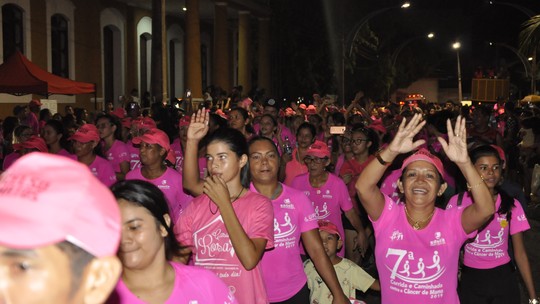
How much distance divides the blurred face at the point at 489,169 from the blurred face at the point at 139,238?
10.8 ft

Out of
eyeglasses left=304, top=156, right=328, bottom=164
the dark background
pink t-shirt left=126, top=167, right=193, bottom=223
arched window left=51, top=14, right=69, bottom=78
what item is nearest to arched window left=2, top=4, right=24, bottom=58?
arched window left=51, top=14, right=69, bottom=78

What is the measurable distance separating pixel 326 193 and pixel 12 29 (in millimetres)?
18634

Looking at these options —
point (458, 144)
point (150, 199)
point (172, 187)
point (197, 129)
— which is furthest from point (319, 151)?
point (150, 199)

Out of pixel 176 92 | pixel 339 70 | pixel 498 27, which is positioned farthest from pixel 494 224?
pixel 498 27

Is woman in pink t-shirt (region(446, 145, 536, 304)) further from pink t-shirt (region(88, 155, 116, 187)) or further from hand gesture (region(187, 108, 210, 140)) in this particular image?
pink t-shirt (region(88, 155, 116, 187))

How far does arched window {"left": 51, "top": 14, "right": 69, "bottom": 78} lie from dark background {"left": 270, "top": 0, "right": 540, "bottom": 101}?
10.5 metres

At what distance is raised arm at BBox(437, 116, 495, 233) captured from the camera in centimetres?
432

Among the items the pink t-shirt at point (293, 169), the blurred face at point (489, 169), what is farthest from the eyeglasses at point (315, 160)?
the blurred face at point (489, 169)

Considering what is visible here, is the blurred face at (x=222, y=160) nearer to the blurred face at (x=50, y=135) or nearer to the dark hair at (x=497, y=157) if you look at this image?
the dark hair at (x=497, y=157)

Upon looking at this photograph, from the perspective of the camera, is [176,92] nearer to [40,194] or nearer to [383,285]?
[383,285]

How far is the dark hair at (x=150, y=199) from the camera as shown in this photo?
3.36m

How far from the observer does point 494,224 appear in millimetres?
5930

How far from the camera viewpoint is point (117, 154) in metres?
9.77

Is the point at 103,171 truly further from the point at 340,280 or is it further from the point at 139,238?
the point at 139,238
